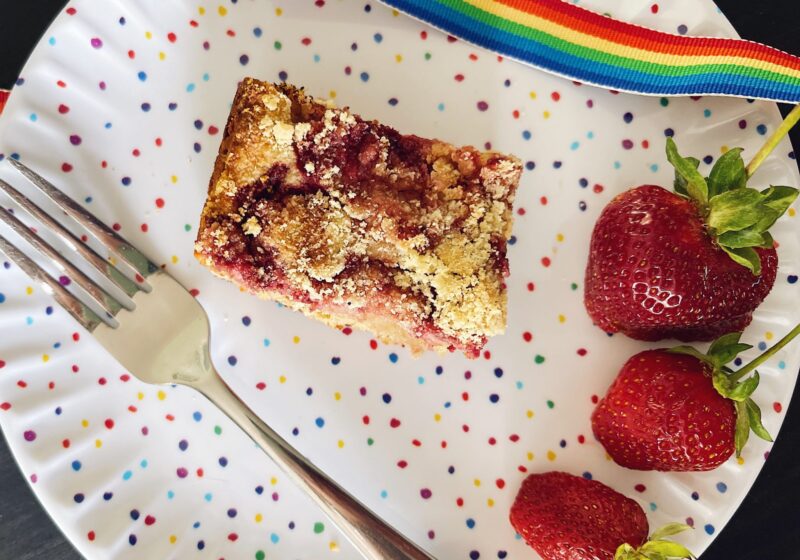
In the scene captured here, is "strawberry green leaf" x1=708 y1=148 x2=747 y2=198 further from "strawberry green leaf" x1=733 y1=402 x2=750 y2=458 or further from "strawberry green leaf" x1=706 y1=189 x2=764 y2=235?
"strawberry green leaf" x1=733 y1=402 x2=750 y2=458

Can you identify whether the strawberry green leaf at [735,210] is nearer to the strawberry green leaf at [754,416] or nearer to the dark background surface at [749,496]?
the strawberry green leaf at [754,416]

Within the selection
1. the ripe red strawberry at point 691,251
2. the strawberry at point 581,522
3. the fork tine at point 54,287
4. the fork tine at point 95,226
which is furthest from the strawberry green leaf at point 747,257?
the fork tine at point 54,287

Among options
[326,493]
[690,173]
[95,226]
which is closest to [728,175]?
[690,173]

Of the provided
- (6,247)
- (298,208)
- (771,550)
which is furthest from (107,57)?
(771,550)

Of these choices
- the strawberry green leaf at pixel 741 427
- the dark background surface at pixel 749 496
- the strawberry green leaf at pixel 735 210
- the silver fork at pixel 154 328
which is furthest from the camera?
the dark background surface at pixel 749 496

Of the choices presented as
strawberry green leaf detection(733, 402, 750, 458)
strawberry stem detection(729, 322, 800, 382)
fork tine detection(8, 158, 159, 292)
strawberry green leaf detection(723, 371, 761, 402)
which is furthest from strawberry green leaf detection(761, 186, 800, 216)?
fork tine detection(8, 158, 159, 292)

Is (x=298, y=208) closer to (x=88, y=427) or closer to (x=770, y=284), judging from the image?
(x=88, y=427)
